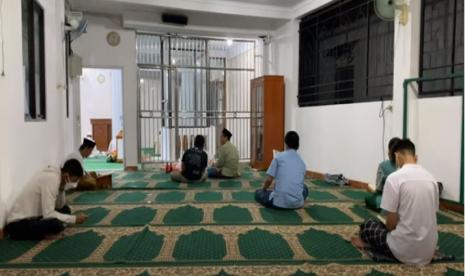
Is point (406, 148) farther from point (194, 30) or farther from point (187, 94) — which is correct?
point (187, 94)

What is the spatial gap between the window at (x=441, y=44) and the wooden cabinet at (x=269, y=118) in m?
3.35

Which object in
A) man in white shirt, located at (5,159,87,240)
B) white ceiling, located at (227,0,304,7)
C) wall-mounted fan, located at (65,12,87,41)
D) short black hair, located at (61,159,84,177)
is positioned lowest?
man in white shirt, located at (5,159,87,240)

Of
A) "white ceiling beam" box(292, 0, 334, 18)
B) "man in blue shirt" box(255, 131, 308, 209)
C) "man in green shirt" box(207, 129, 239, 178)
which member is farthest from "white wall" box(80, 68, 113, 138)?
"man in blue shirt" box(255, 131, 308, 209)

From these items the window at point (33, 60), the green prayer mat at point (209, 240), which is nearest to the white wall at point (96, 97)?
the window at point (33, 60)

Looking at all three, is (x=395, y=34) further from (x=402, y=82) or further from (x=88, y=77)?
(x=88, y=77)

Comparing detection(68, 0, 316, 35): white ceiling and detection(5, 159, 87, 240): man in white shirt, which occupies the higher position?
detection(68, 0, 316, 35): white ceiling

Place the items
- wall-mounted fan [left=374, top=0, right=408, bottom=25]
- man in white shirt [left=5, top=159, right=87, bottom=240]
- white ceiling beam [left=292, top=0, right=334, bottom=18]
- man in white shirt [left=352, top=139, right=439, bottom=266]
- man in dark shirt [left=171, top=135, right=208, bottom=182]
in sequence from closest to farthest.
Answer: man in white shirt [left=352, top=139, right=439, bottom=266] < man in white shirt [left=5, top=159, right=87, bottom=240] < wall-mounted fan [left=374, top=0, right=408, bottom=25] < man in dark shirt [left=171, top=135, right=208, bottom=182] < white ceiling beam [left=292, top=0, right=334, bottom=18]

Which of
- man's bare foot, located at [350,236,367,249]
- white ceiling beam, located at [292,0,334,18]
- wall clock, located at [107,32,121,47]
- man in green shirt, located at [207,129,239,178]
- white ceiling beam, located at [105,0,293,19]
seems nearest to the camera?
man's bare foot, located at [350,236,367,249]

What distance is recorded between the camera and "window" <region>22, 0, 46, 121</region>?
13.3ft

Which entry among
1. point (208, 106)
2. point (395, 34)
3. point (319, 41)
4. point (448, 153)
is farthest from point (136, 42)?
point (448, 153)

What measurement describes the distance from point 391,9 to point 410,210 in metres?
3.28

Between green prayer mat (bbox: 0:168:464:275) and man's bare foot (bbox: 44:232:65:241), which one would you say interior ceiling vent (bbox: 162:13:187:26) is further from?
man's bare foot (bbox: 44:232:65:241)

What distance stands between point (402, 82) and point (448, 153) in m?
1.08

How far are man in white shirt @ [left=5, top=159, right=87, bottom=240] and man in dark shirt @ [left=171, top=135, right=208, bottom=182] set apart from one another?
9.14 feet
